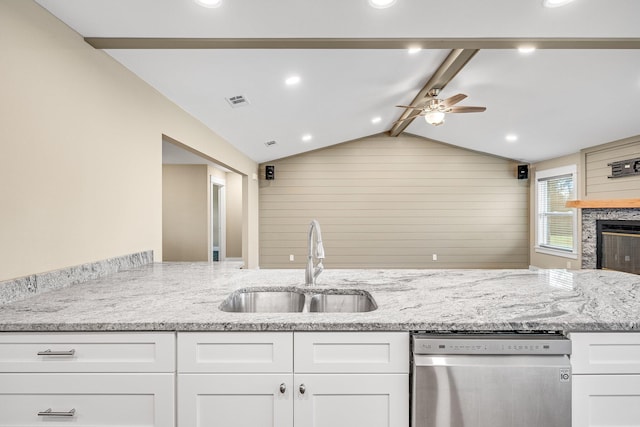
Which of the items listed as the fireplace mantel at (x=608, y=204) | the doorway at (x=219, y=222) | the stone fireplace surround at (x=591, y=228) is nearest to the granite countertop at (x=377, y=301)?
the fireplace mantel at (x=608, y=204)

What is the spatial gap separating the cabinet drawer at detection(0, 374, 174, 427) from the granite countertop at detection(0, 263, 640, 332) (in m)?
0.19

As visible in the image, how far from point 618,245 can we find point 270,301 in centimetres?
589

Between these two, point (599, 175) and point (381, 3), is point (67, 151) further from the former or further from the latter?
point (599, 175)

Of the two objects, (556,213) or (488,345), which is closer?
(488,345)

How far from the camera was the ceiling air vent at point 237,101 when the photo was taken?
3672 mm

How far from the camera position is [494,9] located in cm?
201

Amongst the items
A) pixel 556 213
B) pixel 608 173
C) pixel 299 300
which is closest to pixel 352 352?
pixel 299 300

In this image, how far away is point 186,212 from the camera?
774cm

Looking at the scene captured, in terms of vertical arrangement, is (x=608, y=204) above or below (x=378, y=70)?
below

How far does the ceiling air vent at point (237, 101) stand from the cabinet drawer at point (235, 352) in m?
2.92

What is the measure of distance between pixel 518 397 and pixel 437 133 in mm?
6557

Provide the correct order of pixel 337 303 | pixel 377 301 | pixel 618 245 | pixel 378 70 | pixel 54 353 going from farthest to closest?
1. pixel 618 245
2. pixel 378 70
3. pixel 337 303
4. pixel 377 301
5. pixel 54 353

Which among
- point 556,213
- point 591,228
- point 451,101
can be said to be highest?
point 451,101

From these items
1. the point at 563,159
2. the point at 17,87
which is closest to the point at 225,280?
the point at 17,87
